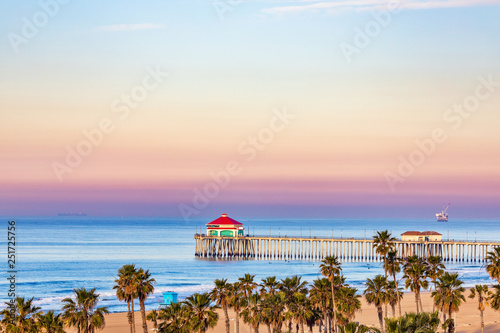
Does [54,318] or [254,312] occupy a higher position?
[54,318]

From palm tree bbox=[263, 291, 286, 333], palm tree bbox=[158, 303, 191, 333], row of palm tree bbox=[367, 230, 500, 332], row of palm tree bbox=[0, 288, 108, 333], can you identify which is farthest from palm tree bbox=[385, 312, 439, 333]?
row of palm tree bbox=[367, 230, 500, 332]

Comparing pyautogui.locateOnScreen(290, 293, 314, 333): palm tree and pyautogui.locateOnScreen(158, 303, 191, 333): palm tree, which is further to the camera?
pyautogui.locateOnScreen(290, 293, 314, 333): palm tree

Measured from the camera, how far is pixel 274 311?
147ft

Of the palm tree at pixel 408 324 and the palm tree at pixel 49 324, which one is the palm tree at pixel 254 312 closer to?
the palm tree at pixel 49 324

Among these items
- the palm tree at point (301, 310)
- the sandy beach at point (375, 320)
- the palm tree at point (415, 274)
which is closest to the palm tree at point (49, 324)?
the palm tree at point (301, 310)

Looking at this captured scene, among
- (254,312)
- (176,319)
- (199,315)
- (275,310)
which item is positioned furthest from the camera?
(254,312)

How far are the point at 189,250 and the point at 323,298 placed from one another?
466 feet

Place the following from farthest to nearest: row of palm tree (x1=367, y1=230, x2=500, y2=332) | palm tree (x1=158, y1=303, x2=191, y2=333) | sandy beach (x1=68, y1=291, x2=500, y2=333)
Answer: sandy beach (x1=68, y1=291, x2=500, y2=333)
row of palm tree (x1=367, y1=230, x2=500, y2=332)
palm tree (x1=158, y1=303, x2=191, y2=333)

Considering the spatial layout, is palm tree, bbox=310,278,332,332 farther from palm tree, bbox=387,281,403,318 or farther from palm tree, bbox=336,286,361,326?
palm tree, bbox=387,281,403,318

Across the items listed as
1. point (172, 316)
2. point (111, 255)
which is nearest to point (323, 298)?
point (172, 316)

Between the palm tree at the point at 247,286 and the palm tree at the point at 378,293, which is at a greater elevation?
the palm tree at the point at 247,286

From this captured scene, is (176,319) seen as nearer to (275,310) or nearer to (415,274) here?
(275,310)

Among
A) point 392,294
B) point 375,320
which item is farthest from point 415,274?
point 375,320

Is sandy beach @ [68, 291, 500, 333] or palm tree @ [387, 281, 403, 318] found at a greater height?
palm tree @ [387, 281, 403, 318]
